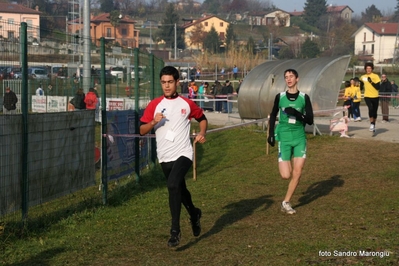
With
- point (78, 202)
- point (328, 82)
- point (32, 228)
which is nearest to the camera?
point (32, 228)

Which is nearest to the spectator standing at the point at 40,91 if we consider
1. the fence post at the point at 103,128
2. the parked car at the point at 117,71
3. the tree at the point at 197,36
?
the fence post at the point at 103,128

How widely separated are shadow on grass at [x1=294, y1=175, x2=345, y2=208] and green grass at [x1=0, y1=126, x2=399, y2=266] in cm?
2

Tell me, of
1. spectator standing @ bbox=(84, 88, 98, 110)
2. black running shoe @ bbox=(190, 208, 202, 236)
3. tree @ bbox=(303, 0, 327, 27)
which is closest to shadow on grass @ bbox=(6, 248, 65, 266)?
black running shoe @ bbox=(190, 208, 202, 236)

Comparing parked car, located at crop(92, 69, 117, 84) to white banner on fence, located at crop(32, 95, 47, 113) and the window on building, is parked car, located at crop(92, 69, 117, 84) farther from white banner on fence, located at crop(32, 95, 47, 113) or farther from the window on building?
the window on building

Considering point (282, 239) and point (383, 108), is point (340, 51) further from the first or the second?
point (282, 239)

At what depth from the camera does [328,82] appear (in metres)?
22.7

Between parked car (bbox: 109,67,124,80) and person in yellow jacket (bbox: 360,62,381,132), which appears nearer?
parked car (bbox: 109,67,124,80)

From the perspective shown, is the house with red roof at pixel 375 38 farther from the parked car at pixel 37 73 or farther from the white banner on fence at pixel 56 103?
the parked car at pixel 37 73

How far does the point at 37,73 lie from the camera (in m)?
9.50

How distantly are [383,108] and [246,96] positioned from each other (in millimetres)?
6676

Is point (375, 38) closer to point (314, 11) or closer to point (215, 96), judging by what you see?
point (314, 11)

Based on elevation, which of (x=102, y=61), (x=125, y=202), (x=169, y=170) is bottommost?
(x=125, y=202)

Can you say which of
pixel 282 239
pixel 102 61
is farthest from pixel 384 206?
pixel 102 61

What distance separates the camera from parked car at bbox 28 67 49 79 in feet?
30.2
